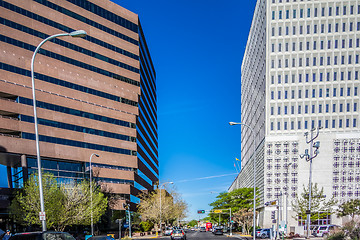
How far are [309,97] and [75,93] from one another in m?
49.6

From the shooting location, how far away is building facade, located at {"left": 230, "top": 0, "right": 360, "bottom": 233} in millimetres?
69438

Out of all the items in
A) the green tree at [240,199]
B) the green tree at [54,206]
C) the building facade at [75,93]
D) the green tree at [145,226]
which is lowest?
the green tree at [145,226]

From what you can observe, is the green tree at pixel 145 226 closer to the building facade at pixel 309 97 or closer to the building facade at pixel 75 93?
the building facade at pixel 75 93

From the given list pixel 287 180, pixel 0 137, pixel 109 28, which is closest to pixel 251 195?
pixel 287 180

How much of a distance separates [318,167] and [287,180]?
7.32 metres

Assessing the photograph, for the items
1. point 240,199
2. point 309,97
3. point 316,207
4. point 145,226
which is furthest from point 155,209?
point 309,97

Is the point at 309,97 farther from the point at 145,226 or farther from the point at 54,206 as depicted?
the point at 54,206

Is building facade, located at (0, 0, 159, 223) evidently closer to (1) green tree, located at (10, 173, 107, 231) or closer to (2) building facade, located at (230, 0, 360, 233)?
(1) green tree, located at (10, 173, 107, 231)

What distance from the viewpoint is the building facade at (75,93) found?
49781 millimetres

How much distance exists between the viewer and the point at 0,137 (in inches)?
1823

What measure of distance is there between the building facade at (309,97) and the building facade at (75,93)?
30069 mm

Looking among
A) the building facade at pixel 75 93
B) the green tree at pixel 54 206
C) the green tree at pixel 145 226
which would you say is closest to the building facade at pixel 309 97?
the green tree at pixel 145 226

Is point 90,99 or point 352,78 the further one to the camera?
point 352,78

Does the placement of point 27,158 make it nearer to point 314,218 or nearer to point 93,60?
point 93,60
